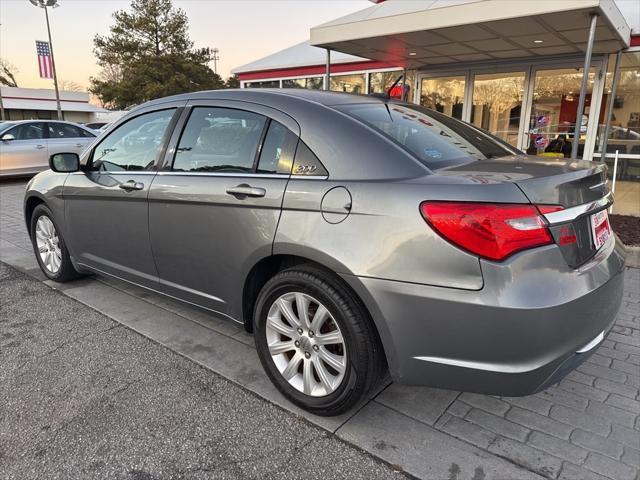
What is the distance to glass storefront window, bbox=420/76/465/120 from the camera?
10.4m

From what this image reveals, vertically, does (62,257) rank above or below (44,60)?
below

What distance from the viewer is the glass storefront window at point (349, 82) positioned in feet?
40.9

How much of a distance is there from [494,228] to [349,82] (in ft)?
38.7

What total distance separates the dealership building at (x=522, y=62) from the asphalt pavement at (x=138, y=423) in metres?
5.21

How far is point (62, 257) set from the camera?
→ 4148mm

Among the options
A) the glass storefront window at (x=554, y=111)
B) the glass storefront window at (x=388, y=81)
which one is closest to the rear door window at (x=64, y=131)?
the glass storefront window at (x=388, y=81)

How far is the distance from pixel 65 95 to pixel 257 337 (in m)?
62.0

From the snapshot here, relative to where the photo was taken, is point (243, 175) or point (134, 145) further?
point (134, 145)

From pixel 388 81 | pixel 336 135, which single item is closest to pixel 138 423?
pixel 336 135

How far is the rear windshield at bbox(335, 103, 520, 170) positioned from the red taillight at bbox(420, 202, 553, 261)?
388 millimetres

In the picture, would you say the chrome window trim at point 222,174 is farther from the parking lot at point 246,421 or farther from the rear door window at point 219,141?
the parking lot at point 246,421

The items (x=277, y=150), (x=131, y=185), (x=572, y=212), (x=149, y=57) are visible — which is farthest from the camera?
(x=149, y=57)

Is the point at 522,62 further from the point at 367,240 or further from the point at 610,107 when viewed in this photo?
the point at 367,240

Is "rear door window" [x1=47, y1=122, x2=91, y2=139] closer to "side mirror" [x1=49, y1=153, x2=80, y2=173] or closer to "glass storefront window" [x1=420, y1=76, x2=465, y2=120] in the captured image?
"glass storefront window" [x1=420, y1=76, x2=465, y2=120]
